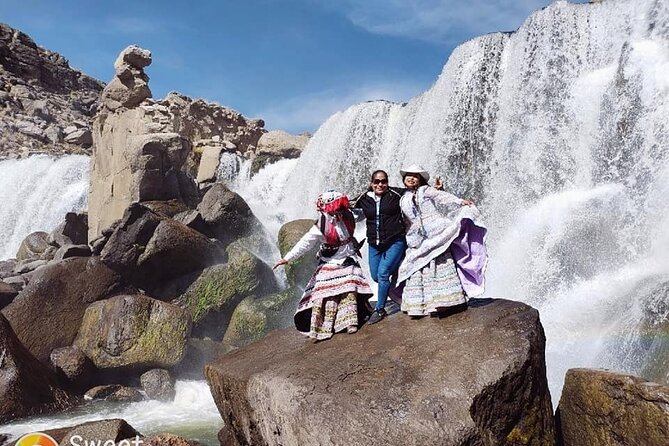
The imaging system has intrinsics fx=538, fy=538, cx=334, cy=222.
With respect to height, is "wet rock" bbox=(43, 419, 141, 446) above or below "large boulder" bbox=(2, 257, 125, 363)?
below

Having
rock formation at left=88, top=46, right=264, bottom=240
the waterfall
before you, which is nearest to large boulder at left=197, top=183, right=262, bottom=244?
rock formation at left=88, top=46, right=264, bottom=240

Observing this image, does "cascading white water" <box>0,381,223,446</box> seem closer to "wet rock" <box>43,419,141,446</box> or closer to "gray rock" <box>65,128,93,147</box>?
"wet rock" <box>43,419,141,446</box>

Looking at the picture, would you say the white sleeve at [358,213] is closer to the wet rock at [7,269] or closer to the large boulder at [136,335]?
the large boulder at [136,335]

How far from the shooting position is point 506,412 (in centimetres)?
402

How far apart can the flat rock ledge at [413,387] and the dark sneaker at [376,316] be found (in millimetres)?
162

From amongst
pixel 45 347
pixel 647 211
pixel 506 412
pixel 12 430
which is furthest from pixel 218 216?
pixel 506 412

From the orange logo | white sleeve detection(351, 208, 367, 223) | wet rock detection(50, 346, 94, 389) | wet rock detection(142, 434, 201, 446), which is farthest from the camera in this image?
wet rock detection(50, 346, 94, 389)

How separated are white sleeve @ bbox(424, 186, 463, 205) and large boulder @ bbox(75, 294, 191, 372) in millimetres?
8372

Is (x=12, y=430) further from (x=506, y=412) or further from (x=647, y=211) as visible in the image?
(x=647, y=211)

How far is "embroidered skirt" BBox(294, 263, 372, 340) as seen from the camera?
529 cm

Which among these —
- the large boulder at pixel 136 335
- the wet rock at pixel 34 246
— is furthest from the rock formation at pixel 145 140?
the large boulder at pixel 136 335

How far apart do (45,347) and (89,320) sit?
1076 millimetres

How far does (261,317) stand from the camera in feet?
42.5

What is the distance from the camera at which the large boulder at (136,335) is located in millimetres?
11594
